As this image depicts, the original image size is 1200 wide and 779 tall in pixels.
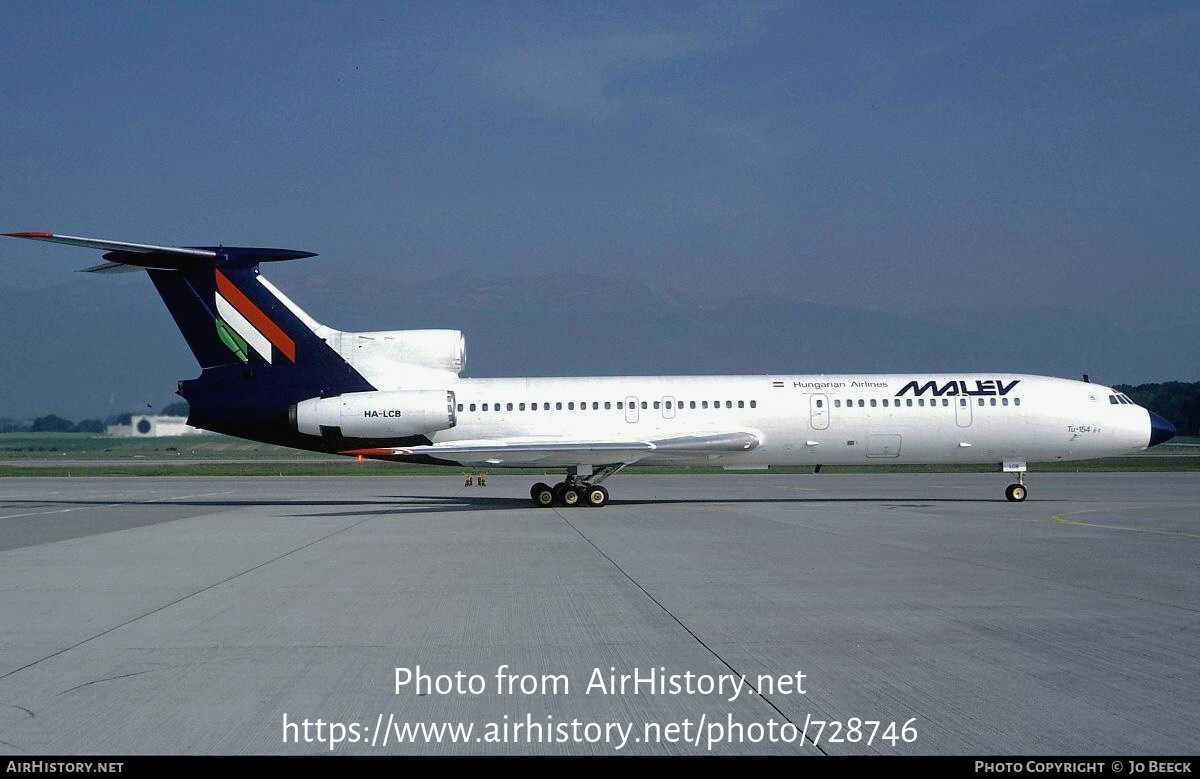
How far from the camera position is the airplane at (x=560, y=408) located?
24.4m

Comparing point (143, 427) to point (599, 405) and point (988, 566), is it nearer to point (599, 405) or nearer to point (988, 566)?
point (599, 405)

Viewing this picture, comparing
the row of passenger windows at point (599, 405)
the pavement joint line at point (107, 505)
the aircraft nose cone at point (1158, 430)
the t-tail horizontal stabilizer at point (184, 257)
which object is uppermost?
the t-tail horizontal stabilizer at point (184, 257)

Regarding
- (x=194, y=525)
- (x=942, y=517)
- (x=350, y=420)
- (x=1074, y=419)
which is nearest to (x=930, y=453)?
(x=1074, y=419)

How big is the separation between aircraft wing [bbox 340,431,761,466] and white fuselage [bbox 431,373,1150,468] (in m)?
0.61

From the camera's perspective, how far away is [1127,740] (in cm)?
554

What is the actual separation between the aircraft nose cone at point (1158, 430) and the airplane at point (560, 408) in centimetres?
4

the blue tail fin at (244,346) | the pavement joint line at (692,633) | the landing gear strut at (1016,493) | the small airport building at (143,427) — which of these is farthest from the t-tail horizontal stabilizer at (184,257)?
the small airport building at (143,427)

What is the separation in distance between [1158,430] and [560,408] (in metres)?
15.6

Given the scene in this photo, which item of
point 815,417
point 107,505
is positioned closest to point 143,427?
point 107,505

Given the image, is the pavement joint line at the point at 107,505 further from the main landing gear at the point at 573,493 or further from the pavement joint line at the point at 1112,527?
the pavement joint line at the point at 1112,527

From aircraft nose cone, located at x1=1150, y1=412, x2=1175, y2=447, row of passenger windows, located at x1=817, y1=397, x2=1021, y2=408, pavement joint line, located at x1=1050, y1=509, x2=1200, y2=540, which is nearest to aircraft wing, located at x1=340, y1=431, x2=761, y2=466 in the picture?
row of passenger windows, located at x1=817, y1=397, x2=1021, y2=408

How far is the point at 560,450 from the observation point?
78.4 feet

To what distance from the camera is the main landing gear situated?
2494 cm

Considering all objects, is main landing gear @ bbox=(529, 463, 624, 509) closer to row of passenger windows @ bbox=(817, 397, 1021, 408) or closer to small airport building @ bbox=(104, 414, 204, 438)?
row of passenger windows @ bbox=(817, 397, 1021, 408)
